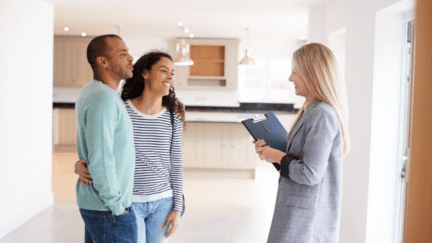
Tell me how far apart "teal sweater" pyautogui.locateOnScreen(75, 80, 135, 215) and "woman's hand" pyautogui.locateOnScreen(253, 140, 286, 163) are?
0.54 meters

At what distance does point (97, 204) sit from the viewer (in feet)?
4.72

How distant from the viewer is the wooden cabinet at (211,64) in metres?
8.97

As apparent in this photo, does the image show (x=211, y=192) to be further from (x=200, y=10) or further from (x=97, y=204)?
(x=97, y=204)

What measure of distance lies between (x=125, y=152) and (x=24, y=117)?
10.3 ft

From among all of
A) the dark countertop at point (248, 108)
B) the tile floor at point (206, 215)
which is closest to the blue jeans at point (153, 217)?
the tile floor at point (206, 215)

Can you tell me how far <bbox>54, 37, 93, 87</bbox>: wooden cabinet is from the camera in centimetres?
916

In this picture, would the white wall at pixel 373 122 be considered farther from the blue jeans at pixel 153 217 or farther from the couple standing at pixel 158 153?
the blue jeans at pixel 153 217

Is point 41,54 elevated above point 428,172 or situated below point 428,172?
above

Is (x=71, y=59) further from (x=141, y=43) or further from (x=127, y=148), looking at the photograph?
(x=127, y=148)

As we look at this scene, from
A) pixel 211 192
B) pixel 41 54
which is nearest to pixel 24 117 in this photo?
pixel 41 54

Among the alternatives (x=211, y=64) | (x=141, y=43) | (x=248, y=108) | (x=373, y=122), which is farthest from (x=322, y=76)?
(x=141, y=43)

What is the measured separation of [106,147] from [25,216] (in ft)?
11.1

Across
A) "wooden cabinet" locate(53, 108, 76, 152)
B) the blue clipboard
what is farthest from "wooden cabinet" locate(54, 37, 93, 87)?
the blue clipboard

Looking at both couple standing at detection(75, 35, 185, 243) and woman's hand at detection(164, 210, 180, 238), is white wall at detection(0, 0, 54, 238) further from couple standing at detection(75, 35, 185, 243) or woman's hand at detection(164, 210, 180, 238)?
woman's hand at detection(164, 210, 180, 238)
